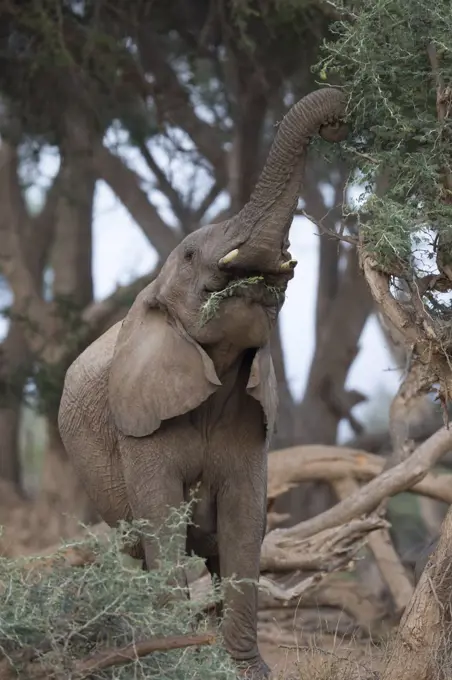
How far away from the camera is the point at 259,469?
5.97 meters

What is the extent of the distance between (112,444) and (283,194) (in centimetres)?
188

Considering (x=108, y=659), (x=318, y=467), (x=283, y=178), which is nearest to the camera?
(x=108, y=659)

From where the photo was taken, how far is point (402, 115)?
198 inches

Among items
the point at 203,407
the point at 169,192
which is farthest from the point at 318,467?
the point at 169,192

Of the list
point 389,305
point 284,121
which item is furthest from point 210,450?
point 284,121

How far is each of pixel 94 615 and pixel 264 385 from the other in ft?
6.10

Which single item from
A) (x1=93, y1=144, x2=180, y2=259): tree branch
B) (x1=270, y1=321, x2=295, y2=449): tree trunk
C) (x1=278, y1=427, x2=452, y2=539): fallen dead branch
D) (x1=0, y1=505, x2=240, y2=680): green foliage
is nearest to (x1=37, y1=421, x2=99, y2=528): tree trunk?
(x1=270, y1=321, x2=295, y2=449): tree trunk

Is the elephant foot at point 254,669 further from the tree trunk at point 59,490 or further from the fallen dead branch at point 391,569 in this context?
the tree trunk at point 59,490

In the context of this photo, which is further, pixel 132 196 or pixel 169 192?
pixel 169 192

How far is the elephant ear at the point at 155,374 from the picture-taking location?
558 centimetres

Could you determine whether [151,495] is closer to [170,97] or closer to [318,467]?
[318,467]

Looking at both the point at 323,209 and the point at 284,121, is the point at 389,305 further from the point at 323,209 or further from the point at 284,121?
the point at 323,209

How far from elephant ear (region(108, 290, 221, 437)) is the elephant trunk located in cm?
67

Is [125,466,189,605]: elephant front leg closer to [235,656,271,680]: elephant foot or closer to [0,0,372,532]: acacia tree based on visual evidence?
[235,656,271,680]: elephant foot
